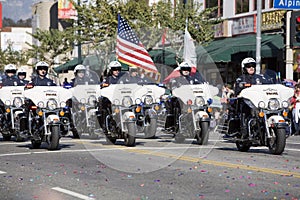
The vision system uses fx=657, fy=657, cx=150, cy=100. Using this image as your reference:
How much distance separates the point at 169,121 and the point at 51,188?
7.56 m

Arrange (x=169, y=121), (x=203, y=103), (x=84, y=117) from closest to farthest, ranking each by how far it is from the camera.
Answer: (x=203, y=103), (x=169, y=121), (x=84, y=117)

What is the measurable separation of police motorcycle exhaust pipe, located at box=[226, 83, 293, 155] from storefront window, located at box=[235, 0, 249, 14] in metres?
19.3

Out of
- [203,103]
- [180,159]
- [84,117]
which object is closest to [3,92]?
[84,117]

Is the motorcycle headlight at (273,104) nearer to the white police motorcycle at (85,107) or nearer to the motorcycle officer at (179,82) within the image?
the motorcycle officer at (179,82)

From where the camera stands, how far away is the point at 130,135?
588 inches

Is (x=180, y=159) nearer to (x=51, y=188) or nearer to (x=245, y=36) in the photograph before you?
(x=51, y=188)

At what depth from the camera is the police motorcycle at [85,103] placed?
17.8 metres

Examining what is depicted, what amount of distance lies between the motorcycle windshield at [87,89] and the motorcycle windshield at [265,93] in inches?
214

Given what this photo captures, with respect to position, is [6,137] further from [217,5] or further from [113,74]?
[217,5]

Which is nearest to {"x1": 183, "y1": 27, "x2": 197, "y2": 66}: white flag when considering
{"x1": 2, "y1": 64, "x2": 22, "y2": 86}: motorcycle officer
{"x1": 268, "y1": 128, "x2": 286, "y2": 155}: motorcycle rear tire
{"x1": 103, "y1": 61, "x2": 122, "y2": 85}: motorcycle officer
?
{"x1": 2, "y1": 64, "x2": 22, "y2": 86}: motorcycle officer

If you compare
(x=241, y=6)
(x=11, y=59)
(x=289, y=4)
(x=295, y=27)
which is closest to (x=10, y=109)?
(x=295, y=27)

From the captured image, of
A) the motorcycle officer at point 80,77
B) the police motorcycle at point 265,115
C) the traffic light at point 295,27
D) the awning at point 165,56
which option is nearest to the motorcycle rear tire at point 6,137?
the motorcycle officer at point 80,77

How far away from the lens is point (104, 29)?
34.3 metres

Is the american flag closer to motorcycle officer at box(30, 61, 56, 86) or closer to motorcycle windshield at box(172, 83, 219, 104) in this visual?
motorcycle windshield at box(172, 83, 219, 104)
